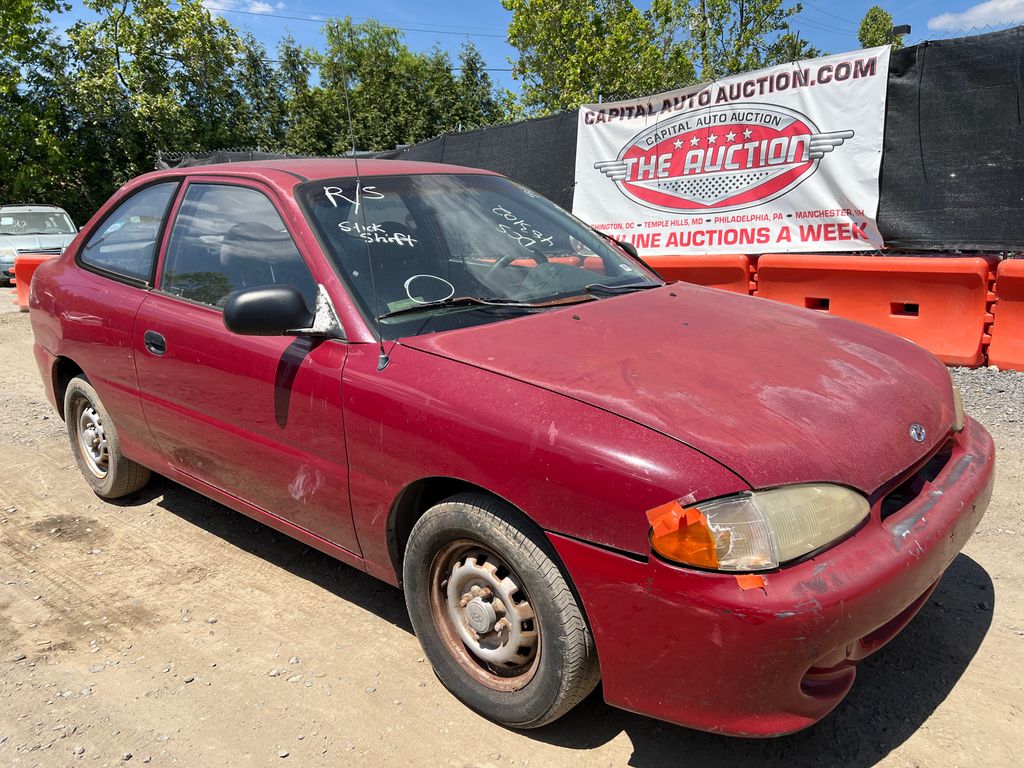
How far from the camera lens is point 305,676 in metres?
2.82

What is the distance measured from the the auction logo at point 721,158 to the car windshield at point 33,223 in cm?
1424

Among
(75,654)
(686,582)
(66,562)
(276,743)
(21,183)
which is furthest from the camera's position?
(21,183)

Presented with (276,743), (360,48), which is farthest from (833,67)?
(360,48)

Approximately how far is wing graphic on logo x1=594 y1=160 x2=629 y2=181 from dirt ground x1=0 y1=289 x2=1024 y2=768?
18.0ft

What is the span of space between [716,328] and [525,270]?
809 mm

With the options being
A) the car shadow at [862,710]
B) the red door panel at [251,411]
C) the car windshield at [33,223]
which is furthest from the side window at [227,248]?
the car windshield at [33,223]

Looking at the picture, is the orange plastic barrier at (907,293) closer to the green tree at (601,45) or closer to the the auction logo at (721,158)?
the the auction logo at (721,158)

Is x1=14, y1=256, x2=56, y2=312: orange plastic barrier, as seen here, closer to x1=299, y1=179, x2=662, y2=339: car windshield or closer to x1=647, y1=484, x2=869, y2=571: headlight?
x1=299, y1=179, x2=662, y2=339: car windshield

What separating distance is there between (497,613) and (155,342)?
203 cm

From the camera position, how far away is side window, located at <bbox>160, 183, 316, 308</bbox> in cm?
307

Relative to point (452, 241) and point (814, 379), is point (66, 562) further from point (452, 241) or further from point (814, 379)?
point (814, 379)

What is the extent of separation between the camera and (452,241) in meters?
3.15

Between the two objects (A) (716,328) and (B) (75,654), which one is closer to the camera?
(A) (716,328)

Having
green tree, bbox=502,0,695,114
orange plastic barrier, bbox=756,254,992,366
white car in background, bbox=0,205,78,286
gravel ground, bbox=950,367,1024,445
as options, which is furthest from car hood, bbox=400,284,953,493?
green tree, bbox=502,0,695,114
